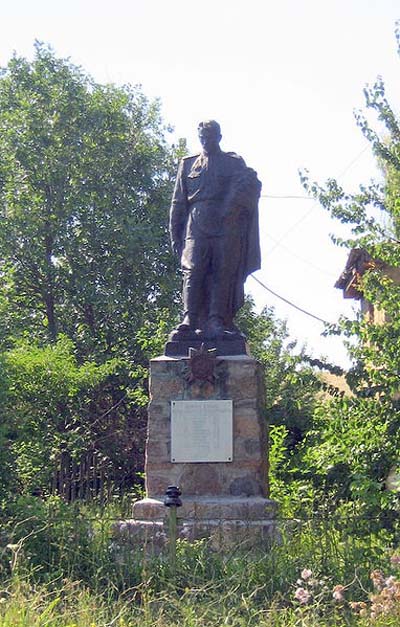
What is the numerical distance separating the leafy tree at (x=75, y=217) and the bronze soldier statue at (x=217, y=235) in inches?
324

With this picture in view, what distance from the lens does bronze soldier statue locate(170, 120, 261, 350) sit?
32.8 ft

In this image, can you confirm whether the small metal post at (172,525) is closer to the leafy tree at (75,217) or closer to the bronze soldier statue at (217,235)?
the bronze soldier statue at (217,235)

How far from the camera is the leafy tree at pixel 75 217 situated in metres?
18.8

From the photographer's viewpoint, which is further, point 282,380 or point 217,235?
point 282,380

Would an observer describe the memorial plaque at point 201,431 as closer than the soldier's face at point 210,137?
Yes

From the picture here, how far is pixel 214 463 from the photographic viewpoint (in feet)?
30.8

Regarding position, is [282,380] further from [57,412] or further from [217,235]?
[217,235]

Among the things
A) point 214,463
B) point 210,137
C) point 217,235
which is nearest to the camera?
point 214,463

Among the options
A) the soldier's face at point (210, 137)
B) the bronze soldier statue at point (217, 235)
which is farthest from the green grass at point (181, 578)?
the soldier's face at point (210, 137)

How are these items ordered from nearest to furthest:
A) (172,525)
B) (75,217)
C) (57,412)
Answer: (172,525) → (57,412) → (75,217)

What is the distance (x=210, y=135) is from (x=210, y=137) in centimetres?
2

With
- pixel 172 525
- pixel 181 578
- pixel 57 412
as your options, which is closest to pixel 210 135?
pixel 172 525

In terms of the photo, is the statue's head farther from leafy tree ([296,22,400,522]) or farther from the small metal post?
the small metal post

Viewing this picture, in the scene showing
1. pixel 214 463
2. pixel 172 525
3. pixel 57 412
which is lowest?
pixel 172 525
